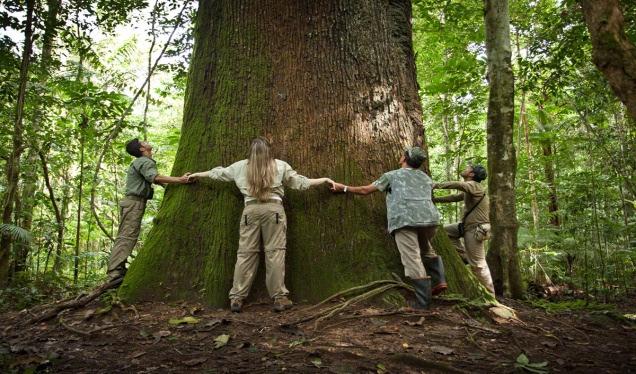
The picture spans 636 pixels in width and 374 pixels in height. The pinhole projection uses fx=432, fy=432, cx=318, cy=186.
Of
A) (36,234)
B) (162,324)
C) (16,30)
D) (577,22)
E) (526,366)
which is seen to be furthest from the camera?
(36,234)

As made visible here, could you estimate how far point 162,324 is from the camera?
4293mm

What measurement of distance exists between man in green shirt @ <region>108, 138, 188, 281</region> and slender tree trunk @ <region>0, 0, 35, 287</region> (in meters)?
1.82

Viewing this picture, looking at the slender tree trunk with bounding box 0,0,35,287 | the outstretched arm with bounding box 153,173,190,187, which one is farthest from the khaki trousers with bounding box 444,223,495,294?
the slender tree trunk with bounding box 0,0,35,287

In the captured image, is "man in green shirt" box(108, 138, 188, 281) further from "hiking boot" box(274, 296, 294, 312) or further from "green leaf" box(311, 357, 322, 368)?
"green leaf" box(311, 357, 322, 368)

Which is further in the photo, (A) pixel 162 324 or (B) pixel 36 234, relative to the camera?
(B) pixel 36 234

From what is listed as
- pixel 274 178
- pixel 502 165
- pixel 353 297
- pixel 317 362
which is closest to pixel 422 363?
pixel 317 362

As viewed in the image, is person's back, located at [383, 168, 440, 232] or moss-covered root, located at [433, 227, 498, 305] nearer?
person's back, located at [383, 168, 440, 232]

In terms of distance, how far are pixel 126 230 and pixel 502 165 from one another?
20.0 ft

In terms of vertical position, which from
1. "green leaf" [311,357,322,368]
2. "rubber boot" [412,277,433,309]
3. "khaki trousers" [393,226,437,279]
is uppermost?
"khaki trousers" [393,226,437,279]

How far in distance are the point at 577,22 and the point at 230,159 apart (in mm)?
6924

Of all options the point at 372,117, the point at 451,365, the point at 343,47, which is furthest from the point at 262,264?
the point at 343,47

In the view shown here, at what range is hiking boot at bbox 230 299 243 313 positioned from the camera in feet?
15.3

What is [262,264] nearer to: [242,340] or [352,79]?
[242,340]

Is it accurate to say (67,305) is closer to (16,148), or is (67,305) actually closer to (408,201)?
(16,148)
